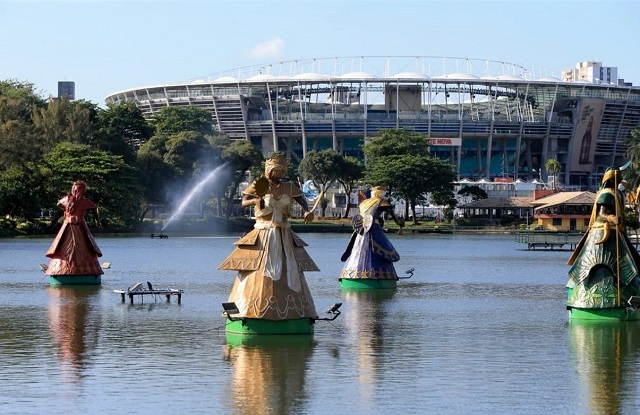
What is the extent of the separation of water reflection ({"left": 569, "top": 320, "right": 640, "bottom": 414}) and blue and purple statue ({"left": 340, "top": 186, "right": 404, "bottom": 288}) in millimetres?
11351

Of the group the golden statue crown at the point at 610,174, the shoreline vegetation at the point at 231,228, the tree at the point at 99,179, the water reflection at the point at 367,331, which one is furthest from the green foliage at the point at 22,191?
the golden statue crown at the point at 610,174

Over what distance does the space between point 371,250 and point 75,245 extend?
1098 centimetres

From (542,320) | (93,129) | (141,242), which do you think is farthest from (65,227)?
(93,129)

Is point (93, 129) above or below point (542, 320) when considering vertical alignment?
above

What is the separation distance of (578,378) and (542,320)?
512 inches

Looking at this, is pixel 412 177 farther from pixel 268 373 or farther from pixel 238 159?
pixel 268 373

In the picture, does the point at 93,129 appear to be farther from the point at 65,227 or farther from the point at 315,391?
the point at 315,391

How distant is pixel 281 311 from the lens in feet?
100

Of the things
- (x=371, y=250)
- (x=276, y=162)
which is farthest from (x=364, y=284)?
(x=276, y=162)

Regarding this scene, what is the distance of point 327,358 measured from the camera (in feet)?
97.2

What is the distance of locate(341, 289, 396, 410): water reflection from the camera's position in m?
26.6

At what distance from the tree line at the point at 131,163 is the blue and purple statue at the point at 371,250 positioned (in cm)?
5948

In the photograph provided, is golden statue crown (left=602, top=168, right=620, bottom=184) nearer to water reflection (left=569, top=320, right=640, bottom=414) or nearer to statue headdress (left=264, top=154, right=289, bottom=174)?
water reflection (left=569, top=320, right=640, bottom=414)

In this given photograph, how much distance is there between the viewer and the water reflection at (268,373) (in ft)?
78.1
